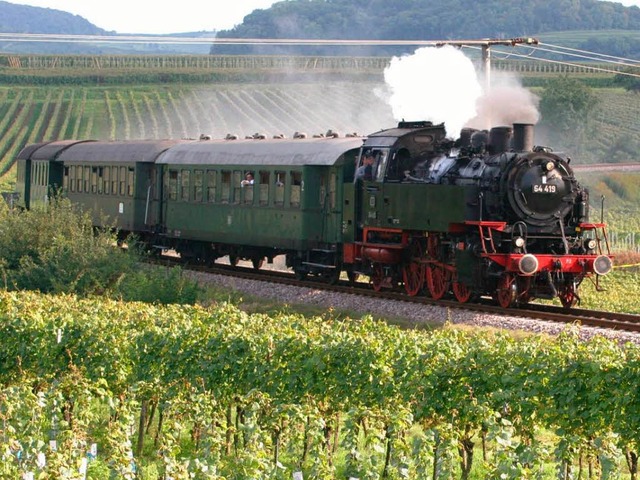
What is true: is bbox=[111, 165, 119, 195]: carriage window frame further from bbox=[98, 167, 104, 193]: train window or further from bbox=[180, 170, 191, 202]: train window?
bbox=[180, 170, 191, 202]: train window

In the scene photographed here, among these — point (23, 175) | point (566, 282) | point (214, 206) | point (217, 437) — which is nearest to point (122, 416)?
point (217, 437)

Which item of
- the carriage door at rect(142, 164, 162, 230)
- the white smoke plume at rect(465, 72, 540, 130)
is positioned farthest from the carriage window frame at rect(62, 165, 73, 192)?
the white smoke plume at rect(465, 72, 540, 130)

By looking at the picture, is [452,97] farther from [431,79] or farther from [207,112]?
[207,112]

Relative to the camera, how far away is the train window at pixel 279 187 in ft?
102

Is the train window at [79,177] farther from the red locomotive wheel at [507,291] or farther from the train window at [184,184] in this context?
the red locomotive wheel at [507,291]

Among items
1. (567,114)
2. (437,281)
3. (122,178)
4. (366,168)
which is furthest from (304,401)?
(567,114)

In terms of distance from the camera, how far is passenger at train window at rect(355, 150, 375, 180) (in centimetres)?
2798

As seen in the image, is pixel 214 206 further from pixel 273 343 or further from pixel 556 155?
pixel 273 343

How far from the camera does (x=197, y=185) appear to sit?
1396 inches

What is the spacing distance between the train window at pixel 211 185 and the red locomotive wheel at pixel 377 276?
26.2 feet

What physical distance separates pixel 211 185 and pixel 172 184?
9.05ft

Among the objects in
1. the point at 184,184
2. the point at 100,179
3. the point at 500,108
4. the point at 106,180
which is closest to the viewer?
the point at 500,108

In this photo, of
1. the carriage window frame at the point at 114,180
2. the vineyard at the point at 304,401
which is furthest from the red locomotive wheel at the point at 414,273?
the carriage window frame at the point at 114,180

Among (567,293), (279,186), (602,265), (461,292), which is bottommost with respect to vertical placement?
(461,292)
